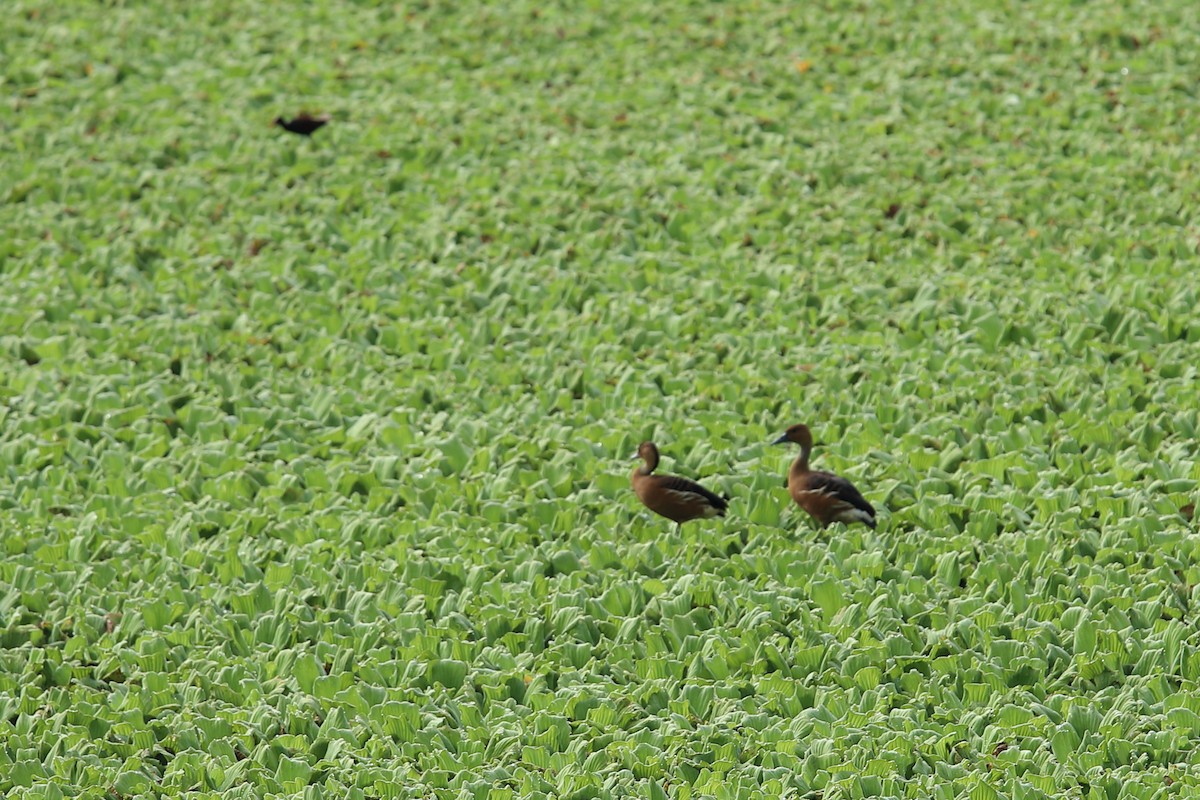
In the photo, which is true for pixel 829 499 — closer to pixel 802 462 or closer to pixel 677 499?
pixel 802 462

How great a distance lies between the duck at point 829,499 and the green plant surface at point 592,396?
0.13 m

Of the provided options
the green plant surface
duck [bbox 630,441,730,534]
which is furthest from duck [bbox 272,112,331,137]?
duck [bbox 630,441,730,534]

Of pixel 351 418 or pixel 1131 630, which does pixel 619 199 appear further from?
pixel 1131 630

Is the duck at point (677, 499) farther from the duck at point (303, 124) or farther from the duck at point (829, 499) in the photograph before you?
the duck at point (303, 124)

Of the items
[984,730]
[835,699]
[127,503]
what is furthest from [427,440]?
[984,730]

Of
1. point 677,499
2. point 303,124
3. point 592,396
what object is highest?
point 303,124

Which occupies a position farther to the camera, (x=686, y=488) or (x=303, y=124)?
(x=303, y=124)

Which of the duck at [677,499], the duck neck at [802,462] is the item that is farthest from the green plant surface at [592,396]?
the duck neck at [802,462]

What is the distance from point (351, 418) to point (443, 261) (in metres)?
1.46

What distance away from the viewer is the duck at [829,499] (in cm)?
554

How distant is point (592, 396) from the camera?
6719 millimetres

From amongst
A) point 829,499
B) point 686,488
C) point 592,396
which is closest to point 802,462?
point 829,499

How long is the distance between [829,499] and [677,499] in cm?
55

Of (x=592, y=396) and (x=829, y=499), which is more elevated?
(x=829, y=499)
